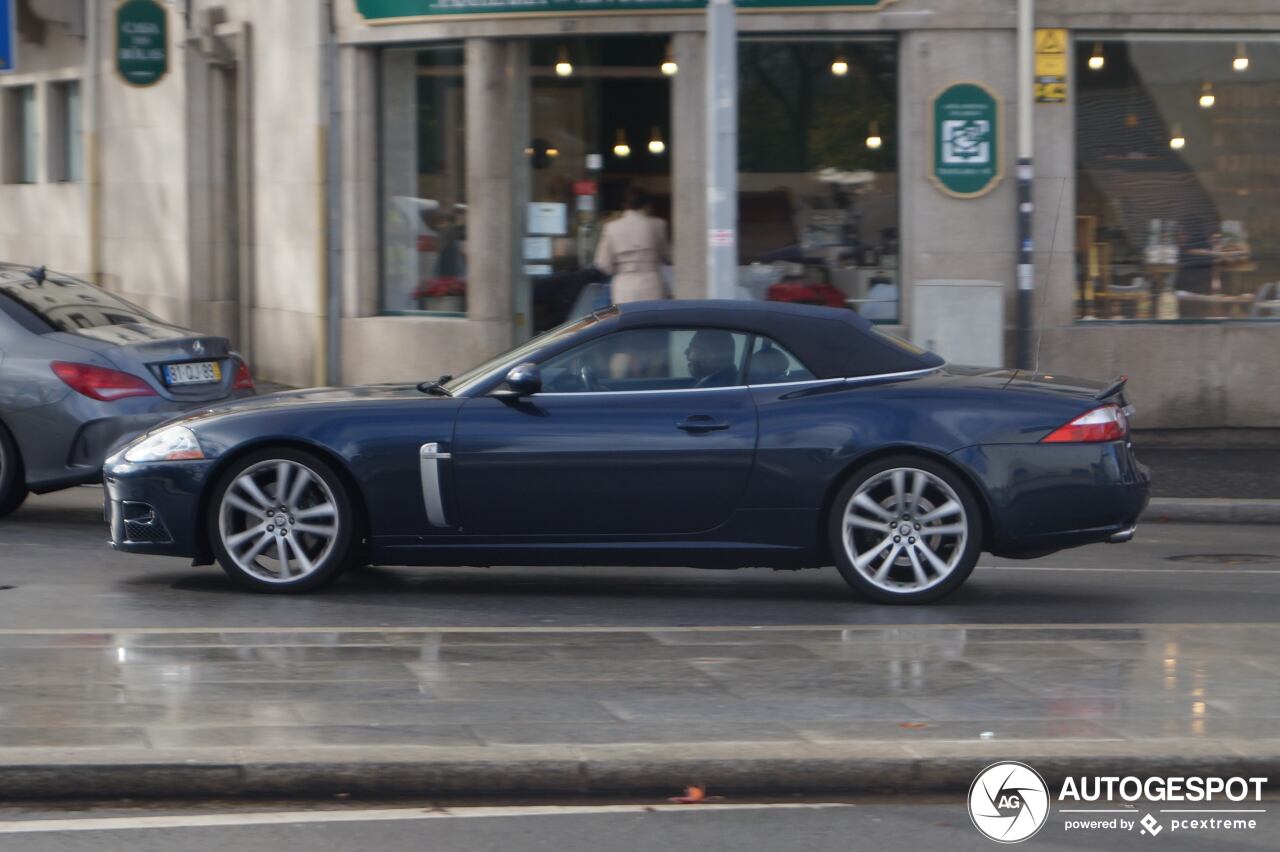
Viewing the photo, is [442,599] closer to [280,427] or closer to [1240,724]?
[280,427]

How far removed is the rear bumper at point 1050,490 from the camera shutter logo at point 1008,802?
299cm

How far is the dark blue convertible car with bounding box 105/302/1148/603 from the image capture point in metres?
8.32

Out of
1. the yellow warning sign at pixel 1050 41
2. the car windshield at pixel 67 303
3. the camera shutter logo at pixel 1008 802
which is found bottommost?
the camera shutter logo at pixel 1008 802

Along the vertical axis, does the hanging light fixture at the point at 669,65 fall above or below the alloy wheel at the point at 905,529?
above

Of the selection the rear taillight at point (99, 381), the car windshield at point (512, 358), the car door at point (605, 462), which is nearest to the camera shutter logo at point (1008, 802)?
the car door at point (605, 462)

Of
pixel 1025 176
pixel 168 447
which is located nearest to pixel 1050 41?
pixel 1025 176

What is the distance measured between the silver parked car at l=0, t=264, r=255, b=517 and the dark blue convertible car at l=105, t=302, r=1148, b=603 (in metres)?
2.20

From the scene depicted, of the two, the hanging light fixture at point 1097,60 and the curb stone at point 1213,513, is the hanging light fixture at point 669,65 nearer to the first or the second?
the hanging light fixture at point 1097,60

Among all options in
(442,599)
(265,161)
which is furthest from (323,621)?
(265,161)

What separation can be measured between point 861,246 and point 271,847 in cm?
1170

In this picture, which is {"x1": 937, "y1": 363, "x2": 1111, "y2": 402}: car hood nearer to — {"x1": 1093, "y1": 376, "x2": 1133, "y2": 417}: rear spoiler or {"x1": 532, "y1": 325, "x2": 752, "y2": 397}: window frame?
{"x1": 1093, "y1": 376, "x2": 1133, "y2": 417}: rear spoiler

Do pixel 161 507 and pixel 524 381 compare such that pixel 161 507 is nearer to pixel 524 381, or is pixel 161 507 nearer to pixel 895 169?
pixel 524 381

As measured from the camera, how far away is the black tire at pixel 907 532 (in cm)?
834

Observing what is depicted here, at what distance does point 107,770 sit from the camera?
5277 mm
